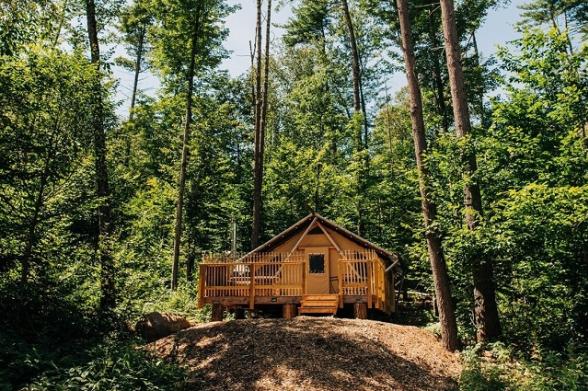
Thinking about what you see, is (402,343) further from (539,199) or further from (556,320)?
(539,199)

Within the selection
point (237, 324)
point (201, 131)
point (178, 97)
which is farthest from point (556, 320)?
point (201, 131)

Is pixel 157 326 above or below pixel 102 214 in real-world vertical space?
below

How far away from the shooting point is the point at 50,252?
9961 mm

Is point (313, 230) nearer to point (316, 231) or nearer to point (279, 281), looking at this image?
point (316, 231)

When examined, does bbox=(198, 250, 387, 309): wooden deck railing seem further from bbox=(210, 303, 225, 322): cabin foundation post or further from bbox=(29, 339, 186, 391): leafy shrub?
bbox=(29, 339, 186, 391): leafy shrub

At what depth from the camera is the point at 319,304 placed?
13766mm

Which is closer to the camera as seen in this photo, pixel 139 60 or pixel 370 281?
pixel 370 281

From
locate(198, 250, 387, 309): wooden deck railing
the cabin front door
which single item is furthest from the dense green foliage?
the cabin front door

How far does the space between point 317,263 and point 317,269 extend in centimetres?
23

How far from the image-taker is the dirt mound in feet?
26.8

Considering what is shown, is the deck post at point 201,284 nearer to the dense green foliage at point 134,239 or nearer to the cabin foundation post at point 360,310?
the dense green foliage at point 134,239

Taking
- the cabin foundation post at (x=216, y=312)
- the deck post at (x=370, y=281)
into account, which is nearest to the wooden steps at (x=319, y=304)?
the deck post at (x=370, y=281)

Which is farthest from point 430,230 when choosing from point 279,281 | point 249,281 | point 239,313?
point 239,313

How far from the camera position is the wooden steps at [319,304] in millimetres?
13609
